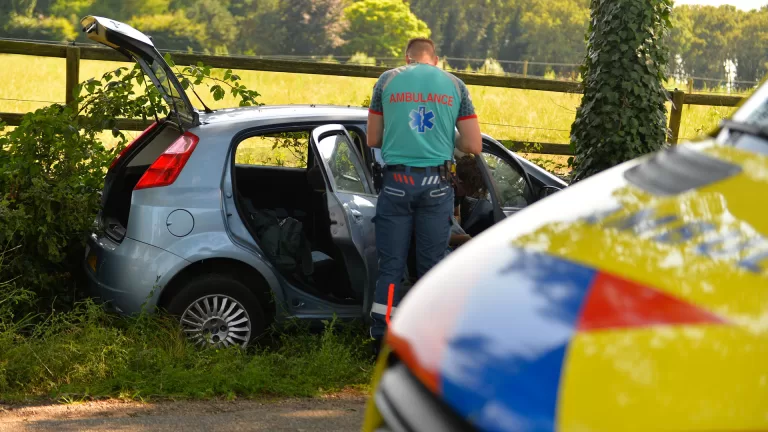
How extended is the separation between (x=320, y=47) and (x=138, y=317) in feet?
331

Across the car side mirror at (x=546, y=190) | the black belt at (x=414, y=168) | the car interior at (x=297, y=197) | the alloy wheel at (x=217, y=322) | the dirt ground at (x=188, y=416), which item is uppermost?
the black belt at (x=414, y=168)

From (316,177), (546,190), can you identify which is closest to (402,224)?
(316,177)

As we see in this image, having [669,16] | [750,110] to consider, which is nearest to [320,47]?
[669,16]

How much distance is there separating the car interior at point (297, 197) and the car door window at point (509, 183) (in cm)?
112

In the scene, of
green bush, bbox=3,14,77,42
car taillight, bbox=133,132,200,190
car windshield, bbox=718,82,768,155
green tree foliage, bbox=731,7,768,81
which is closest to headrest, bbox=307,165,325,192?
car taillight, bbox=133,132,200,190

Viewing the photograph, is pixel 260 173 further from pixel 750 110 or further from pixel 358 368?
pixel 750 110

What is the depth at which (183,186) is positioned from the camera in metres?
5.35

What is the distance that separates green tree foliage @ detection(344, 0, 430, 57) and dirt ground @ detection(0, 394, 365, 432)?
10667 centimetres

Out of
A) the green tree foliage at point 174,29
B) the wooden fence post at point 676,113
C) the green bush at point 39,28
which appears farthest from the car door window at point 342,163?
the green tree foliage at point 174,29

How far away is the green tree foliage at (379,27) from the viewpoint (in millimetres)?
110188

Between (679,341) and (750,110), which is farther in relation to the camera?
(750,110)

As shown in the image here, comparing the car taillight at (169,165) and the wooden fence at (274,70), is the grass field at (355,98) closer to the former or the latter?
the wooden fence at (274,70)

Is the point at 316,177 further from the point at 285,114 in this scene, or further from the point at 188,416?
the point at 188,416

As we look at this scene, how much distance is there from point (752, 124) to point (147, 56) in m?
4.18
